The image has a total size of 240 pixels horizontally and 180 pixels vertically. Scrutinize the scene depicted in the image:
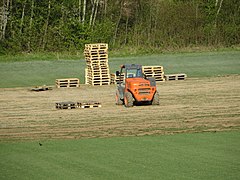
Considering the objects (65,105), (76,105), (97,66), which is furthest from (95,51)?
(65,105)

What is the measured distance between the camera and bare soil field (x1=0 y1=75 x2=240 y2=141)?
2408 centimetres

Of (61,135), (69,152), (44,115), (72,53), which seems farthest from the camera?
(72,53)

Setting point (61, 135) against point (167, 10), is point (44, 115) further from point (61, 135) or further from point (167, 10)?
point (167, 10)

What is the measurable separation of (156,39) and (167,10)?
138 inches

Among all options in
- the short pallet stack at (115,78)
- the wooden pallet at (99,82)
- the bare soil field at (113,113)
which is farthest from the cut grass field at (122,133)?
the short pallet stack at (115,78)

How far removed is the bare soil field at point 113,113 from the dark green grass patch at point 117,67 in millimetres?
4472

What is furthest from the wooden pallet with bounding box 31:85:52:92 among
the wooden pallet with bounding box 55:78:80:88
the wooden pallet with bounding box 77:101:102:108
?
the wooden pallet with bounding box 77:101:102:108

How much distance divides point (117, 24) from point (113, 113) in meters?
37.7

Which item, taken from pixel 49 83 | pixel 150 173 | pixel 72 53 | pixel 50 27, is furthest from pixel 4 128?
pixel 50 27

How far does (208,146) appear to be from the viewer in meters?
20.4

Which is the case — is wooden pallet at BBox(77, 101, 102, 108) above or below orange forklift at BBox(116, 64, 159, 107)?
below

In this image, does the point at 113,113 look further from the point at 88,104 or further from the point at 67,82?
the point at 67,82

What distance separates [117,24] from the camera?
65.3 metres

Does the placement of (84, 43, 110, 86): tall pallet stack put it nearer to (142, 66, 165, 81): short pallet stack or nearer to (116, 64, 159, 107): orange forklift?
(142, 66, 165, 81): short pallet stack
